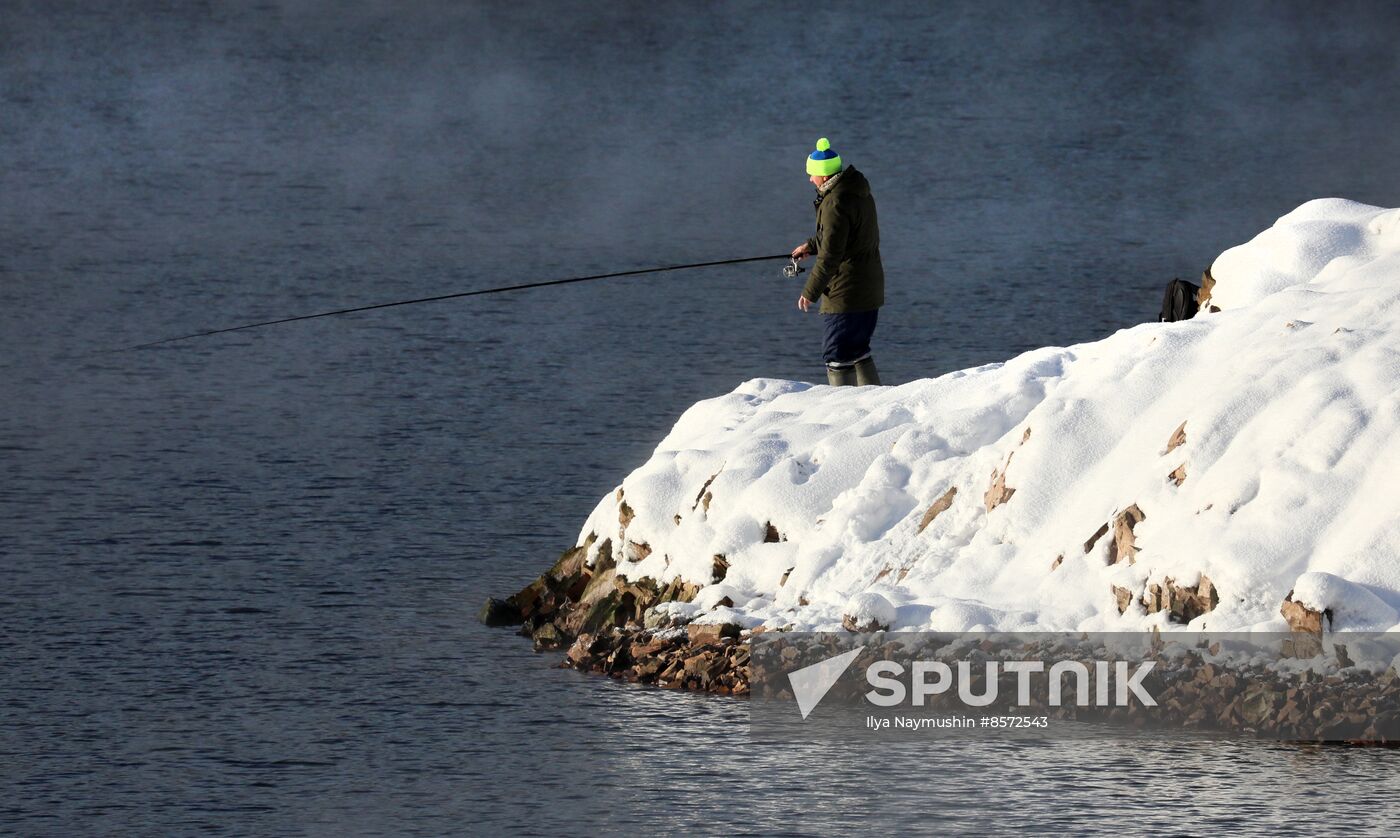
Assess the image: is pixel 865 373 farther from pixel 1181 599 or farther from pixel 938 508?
pixel 1181 599

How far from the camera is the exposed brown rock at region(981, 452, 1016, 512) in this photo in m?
10.8

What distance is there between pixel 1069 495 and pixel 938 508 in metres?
0.63

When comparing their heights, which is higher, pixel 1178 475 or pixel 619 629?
pixel 1178 475

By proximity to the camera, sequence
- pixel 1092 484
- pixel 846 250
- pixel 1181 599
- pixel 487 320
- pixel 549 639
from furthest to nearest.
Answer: pixel 487 320 → pixel 846 250 → pixel 549 639 → pixel 1092 484 → pixel 1181 599

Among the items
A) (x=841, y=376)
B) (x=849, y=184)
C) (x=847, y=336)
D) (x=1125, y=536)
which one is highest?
(x=849, y=184)

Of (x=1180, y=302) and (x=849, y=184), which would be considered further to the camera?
(x=1180, y=302)

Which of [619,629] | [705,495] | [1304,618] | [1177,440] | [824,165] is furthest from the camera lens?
[824,165]

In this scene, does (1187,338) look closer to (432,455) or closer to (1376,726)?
(1376,726)

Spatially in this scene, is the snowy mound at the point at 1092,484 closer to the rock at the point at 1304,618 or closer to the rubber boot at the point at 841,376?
the rock at the point at 1304,618

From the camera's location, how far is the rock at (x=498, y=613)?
1176cm

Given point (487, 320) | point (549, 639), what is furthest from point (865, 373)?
point (487, 320)

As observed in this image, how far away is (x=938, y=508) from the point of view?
432 inches

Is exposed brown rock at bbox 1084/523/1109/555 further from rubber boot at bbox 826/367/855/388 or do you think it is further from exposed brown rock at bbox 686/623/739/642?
rubber boot at bbox 826/367/855/388

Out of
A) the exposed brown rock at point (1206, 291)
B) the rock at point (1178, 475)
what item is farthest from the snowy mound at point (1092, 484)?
the exposed brown rock at point (1206, 291)
